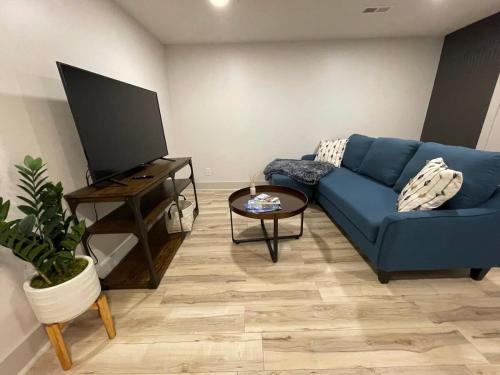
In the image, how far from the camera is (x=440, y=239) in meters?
1.37

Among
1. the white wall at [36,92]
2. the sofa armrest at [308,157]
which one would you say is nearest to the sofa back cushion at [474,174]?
the sofa armrest at [308,157]

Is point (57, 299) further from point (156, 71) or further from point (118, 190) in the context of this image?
point (156, 71)

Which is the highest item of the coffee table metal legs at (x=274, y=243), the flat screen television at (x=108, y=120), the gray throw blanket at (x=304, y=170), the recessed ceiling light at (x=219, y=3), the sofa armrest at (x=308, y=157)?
the recessed ceiling light at (x=219, y=3)

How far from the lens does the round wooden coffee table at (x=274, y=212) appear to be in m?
1.64

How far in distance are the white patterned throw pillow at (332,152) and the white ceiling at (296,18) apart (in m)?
1.43

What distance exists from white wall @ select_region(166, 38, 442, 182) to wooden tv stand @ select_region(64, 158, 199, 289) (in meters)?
1.39

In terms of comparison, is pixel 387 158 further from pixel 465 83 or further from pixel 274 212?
pixel 465 83

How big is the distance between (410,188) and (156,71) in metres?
3.14

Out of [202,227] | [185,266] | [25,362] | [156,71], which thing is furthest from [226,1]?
[25,362]

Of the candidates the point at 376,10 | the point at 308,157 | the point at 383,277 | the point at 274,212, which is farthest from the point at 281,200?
the point at 376,10

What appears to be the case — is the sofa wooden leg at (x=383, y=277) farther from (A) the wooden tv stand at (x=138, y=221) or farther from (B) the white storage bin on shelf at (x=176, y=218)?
(B) the white storage bin on shelf at (x=176, y=218)

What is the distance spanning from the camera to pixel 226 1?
1928 mm

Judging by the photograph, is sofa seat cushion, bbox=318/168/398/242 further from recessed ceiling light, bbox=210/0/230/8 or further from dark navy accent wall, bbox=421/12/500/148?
recessed ceiling light, bbox=210/0/230/8

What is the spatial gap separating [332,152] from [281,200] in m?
1.61
